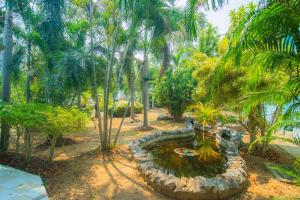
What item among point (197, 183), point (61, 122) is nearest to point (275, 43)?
point (197, 183)

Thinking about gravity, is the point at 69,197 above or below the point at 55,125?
below

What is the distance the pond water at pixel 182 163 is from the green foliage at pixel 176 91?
619 cm

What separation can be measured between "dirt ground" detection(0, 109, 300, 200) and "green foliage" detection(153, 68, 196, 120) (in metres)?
7.41

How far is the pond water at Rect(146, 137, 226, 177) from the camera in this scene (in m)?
6.03

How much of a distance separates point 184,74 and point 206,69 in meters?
7.34

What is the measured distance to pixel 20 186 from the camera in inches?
198

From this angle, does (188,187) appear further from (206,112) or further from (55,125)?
(206,112)

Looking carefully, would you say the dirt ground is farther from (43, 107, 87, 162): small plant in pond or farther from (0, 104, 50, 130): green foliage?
(0, 104, 50, 130): green foliage

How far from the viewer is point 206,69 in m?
7.55

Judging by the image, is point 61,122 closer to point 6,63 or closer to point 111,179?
point 111,179

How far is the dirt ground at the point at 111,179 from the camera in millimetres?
4844

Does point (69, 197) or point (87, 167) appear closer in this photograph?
point (69, 197)

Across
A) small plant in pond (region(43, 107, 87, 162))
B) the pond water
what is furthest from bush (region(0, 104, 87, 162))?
the pond water

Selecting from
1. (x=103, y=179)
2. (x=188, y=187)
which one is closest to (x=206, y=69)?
(x=188, y=187)
